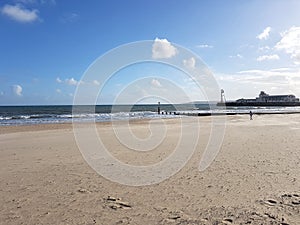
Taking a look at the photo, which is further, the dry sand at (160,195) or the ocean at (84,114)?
the ocean at (84,114)

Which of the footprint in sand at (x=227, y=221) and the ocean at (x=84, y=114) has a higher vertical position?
the ocean at (x=84, y=114)

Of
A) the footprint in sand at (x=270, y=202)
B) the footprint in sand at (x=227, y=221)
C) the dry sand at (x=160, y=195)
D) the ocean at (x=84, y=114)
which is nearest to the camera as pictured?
the footprint in sand at (x=227, y=221)

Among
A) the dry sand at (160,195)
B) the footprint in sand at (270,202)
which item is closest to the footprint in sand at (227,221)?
the dry sand at (160,195)

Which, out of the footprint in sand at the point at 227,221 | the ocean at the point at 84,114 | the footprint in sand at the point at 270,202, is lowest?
the footprint in sand at the point at 227,221

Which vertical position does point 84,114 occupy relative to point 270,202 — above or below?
above

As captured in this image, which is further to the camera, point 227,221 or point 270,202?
point 270,202

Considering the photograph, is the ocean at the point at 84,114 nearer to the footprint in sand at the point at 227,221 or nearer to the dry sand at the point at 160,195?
the dry sand at the point at 160,195

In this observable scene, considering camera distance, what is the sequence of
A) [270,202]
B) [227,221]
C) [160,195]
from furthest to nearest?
[160,195] < [270,202] < [227,221]

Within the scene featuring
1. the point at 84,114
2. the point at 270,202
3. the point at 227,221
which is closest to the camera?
the point at 227,221

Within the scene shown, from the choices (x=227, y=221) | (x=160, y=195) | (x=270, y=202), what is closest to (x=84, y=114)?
(x=160, y=195)

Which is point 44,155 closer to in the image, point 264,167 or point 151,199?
point 151,199

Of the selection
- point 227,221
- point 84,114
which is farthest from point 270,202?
point 84,114

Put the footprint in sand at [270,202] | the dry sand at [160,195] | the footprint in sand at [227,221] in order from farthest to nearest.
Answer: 1. the footprint in sand at [270,202]
2. the dry sand at [160,195]
3. the footprint in sand at [227,221]

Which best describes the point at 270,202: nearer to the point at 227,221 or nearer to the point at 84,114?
the point at 227,221
